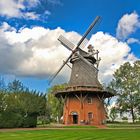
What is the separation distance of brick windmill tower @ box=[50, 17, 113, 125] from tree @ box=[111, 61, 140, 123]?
9.46m

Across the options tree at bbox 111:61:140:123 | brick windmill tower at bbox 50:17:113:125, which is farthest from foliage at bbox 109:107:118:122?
brick windmill tower at bbox 50:17:113:125

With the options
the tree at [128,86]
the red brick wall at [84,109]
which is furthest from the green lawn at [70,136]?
the tree at [128,86]

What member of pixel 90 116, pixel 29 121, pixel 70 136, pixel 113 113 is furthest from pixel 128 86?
pixel 70 136

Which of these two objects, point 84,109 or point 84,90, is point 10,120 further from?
point 84,109

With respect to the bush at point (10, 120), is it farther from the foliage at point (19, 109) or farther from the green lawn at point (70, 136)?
the green lawn at point (70, 136)

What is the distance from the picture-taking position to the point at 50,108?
70.6m

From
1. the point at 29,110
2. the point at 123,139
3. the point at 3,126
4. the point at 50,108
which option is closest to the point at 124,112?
the point at 50,108

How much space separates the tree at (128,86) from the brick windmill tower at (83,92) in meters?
9.46

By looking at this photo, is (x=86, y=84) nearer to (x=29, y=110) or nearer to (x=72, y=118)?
(x=72, y=118)

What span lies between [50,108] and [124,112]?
726 inches

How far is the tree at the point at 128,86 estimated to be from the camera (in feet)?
190

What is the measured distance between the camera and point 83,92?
46.6 m

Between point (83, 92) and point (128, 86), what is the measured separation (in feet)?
49.5

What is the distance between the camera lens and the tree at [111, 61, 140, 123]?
57906mm
